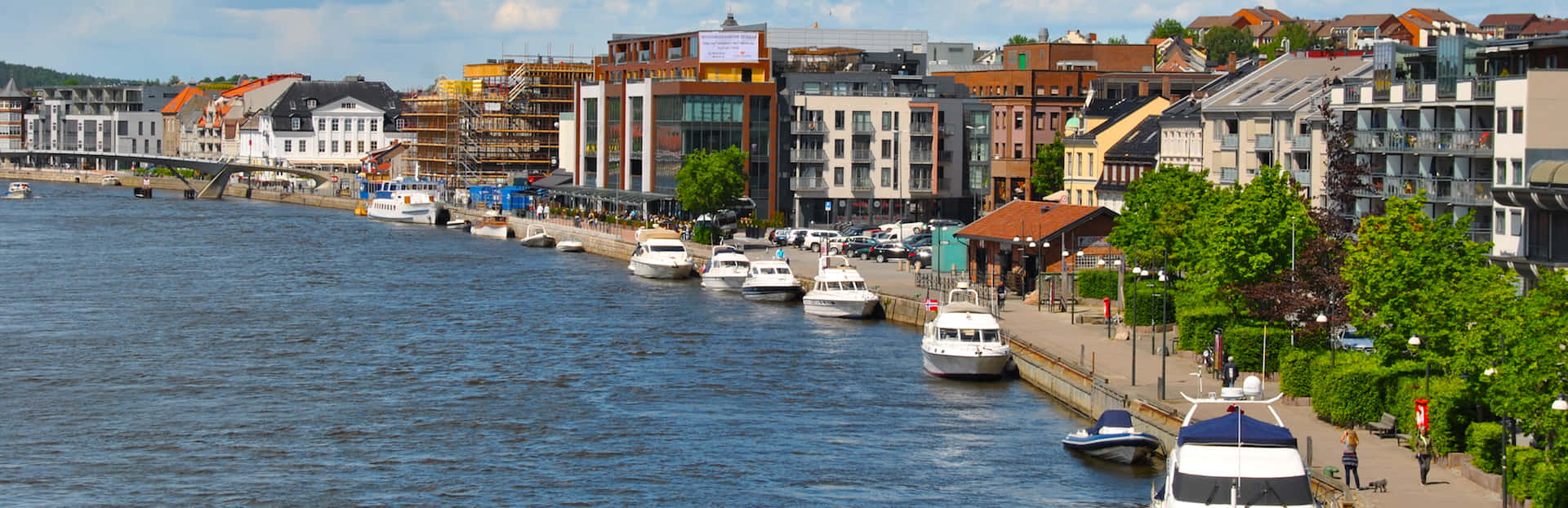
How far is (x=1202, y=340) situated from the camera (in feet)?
184

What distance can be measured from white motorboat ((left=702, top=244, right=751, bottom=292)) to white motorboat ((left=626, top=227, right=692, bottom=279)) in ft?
16.2

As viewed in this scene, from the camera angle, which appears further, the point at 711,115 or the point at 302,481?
the point at 711,115

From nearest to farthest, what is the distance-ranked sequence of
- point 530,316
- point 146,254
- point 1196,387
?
point 1196,387, point 530,316, point 146,254

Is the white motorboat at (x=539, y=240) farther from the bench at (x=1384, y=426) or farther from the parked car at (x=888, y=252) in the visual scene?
the bench at (x=1384, y=426)

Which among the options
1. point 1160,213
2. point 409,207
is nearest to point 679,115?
point 409,207

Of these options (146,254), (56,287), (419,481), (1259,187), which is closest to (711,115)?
(146,254)

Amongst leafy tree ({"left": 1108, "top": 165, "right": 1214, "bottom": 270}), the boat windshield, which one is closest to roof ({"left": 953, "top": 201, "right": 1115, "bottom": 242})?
leafy tree ({"left": 1108, "top": 165, "right": 1214, "bottom": 270})

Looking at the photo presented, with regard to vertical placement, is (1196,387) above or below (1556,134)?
below

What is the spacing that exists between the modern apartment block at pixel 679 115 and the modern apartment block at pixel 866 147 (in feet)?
6.27

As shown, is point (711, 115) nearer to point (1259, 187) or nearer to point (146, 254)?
point (146, 254)

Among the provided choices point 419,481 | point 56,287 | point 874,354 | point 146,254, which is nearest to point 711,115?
point 146,254

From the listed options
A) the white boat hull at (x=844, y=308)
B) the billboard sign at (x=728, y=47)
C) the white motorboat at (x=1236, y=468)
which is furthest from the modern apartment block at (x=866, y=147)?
the white motorboat at (x=1236, y=468)

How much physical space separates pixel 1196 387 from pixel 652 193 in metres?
82.3

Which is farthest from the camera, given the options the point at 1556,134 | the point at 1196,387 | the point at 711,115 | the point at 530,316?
the point at 711,115
